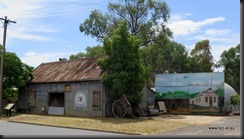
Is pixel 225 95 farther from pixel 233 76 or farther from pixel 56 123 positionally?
pixel 233 76

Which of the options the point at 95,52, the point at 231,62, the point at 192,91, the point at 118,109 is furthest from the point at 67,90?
the point at 231,62

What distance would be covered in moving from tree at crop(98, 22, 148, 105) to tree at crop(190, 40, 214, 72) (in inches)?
1510

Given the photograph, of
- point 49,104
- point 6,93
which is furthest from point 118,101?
point 6,93

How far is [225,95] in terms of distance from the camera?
3122cm

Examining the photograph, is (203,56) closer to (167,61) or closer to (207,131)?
(167,61)

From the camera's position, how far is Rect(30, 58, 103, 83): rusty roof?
27727 mm

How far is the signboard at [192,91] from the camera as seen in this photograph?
30219 millimetres

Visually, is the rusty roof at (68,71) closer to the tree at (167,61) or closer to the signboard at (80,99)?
the signboard at (80,99)

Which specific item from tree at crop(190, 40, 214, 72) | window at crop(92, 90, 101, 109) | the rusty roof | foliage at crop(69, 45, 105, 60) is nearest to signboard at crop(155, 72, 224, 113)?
foliage at crop(69, 45, 105, 60)

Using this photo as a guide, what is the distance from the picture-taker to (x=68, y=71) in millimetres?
30547

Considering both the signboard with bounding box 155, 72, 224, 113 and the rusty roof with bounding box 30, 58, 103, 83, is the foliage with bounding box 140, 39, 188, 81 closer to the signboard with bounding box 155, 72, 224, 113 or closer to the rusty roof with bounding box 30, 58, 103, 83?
the signboard with bounding box 155, 72, 224, 113

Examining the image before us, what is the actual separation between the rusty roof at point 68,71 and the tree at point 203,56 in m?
Answer: 34.6

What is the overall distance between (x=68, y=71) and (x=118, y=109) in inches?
293

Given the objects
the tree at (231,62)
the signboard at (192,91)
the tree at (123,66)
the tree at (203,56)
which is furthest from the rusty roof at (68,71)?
the tree at (231,62)
